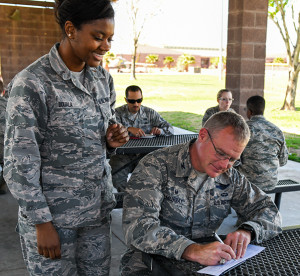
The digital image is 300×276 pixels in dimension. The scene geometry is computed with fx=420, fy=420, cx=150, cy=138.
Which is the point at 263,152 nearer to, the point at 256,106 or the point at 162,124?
the point at 256,106

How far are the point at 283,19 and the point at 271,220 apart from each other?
1002 cm

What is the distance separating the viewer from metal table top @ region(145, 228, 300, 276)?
1.39m

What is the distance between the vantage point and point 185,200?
5.98 feet

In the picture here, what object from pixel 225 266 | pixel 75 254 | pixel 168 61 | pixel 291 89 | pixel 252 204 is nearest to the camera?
pixel 225 266

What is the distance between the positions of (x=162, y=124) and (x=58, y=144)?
308 cm

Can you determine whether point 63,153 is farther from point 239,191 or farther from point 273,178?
point 273,178

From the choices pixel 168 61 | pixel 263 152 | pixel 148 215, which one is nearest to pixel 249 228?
pixel 148 215

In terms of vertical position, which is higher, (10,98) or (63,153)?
(10,98)

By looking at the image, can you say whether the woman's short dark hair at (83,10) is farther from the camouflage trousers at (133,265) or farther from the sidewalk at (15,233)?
the sidewalk at (15,233)

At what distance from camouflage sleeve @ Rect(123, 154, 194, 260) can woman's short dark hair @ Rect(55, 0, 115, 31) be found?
66cm

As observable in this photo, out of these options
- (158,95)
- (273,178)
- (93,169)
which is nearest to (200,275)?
(93,169)

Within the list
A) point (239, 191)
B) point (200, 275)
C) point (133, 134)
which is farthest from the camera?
point (133, 134)

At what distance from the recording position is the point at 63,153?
65.4 inches

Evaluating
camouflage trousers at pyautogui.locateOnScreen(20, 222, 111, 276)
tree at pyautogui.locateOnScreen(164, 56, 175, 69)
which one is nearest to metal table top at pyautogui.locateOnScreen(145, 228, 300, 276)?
camouflage trousers at pyautogui.locateOnScreen(20, 222, 111, 276)
